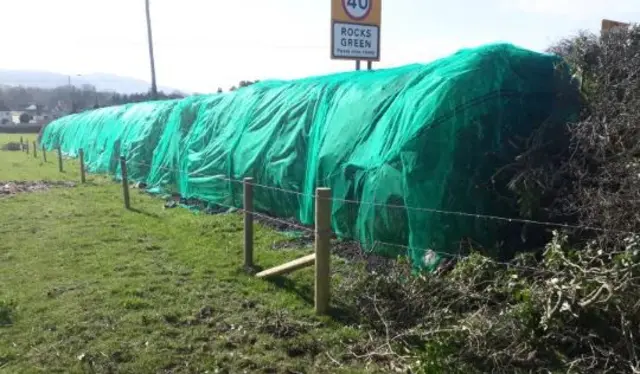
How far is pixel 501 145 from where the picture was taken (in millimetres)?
5570

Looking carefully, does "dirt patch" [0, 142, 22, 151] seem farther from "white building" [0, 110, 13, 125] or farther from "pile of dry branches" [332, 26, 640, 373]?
"white building" [0, 110, 13, 125]

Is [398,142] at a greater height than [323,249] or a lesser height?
greater

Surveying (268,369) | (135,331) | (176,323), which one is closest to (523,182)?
(268,369)

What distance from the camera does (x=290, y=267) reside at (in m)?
5.57

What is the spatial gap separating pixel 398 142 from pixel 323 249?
1773mm

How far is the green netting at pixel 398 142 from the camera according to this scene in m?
5.52

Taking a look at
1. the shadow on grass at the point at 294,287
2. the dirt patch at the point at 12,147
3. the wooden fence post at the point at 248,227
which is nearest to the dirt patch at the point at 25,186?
the wooden fence post at the point at 248,227

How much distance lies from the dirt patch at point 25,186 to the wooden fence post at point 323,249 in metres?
11.6

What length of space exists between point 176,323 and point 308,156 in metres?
3.88

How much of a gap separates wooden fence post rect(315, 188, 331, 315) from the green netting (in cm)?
57

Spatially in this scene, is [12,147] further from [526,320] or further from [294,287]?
[526,320]

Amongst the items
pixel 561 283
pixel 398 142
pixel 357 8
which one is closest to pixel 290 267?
pixel 398 142

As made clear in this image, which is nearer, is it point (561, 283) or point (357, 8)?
point (561, 283)

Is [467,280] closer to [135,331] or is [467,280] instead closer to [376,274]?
[376,274]
